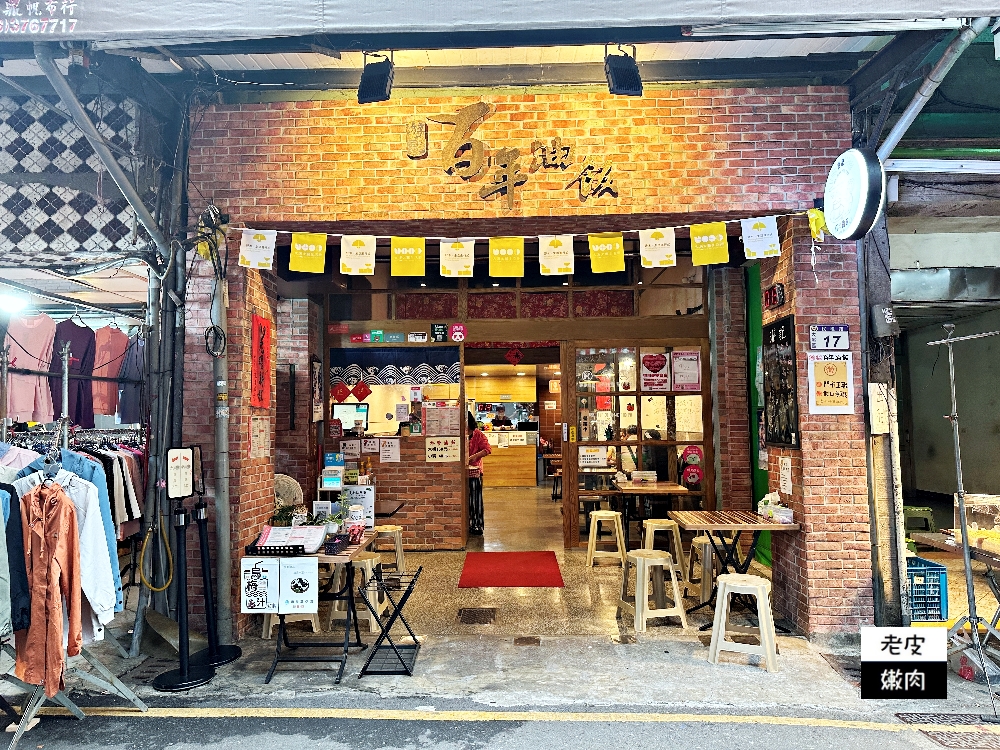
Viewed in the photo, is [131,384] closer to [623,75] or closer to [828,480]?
[623,75]

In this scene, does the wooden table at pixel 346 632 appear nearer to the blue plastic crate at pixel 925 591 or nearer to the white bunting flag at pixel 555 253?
the white bunting flag at pixel 555 253

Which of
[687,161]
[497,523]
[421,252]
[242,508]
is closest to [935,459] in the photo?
[497,523]

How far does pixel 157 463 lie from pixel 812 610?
478 cm

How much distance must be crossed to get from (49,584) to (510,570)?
4.48m

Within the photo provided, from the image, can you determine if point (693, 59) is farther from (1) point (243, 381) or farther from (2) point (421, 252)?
(1) point (243, 381)

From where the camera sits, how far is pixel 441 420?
8.39 meters

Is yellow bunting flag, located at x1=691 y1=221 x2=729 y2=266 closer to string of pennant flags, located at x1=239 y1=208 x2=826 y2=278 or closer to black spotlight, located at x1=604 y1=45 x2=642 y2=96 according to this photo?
string of pennant flags, located at x1=239 y1=208 x2=826 y2=278

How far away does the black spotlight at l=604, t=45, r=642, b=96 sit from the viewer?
4.56 metres

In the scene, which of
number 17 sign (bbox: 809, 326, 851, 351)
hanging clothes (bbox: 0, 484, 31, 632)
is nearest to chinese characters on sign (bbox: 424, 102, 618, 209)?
number 17 sign (bbox: 809, 326, 851, 351)

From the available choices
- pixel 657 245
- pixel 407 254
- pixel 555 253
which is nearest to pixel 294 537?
pixel 407 254

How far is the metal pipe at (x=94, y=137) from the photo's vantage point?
3.83 metres

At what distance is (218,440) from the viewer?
5062mm

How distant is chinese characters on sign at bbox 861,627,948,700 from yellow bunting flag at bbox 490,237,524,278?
10.7 feet

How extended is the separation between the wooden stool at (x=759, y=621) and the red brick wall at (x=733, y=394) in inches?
125
